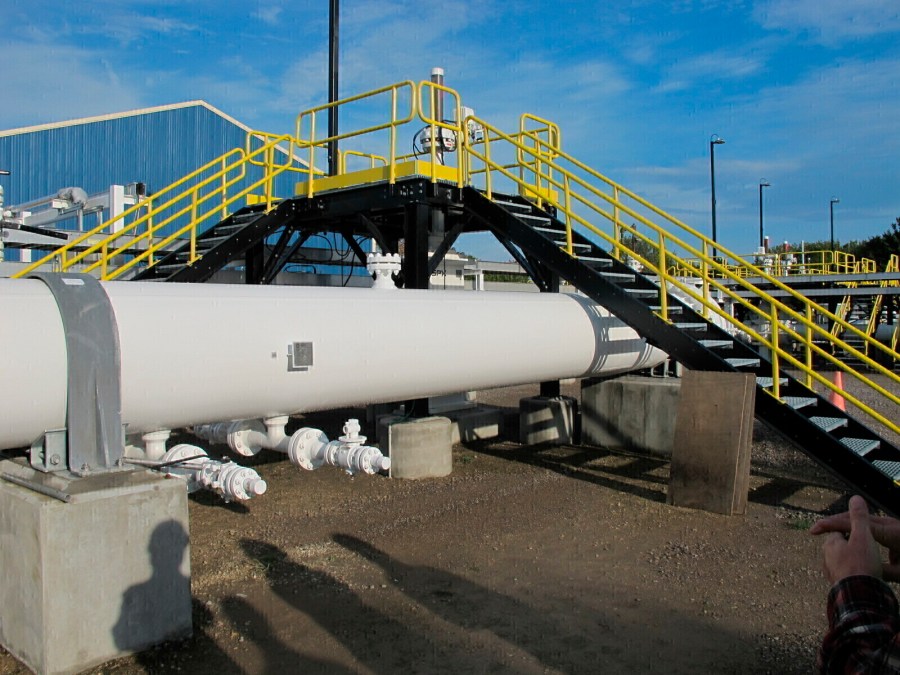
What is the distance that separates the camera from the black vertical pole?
495 inches

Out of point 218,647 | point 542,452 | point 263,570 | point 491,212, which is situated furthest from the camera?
point 542,452

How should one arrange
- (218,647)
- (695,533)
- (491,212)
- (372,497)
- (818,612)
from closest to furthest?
1. (218,647)
2. (818,612)
3. (695,533)
4. (372,497)
5. (491,212)

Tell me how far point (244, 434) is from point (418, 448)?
272 centimetres

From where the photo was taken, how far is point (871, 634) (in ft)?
5.52

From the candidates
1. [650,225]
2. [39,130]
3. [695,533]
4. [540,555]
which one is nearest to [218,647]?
[540,555]

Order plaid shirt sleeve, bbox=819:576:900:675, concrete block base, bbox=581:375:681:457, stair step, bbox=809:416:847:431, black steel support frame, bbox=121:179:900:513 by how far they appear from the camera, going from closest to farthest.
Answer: plaid shirt sleeve, bbox=819:576:900:675, black steel support frame, bbox=121:179:900:513, stair step, bbox=809:416:847:431, concrete block base, bbox=581:375:681:457

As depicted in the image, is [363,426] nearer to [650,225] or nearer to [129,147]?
[650,225]

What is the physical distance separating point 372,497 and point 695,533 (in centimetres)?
336

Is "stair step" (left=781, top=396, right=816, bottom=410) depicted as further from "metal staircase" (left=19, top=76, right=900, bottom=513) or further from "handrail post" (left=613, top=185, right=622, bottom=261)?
"handrail post" (left=613, top=185, right=622, bottom=261)

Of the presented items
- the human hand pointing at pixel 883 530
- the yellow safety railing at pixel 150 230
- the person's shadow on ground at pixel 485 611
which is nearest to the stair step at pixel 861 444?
the person's shadow on ground at pixel 485 611

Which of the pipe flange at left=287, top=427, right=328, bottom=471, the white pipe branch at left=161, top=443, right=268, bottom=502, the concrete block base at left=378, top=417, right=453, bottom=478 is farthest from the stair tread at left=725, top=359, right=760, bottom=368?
the white pipe branch at left=161, top=443, right=268, bottom=502

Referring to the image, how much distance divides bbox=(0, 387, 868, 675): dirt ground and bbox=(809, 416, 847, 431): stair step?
92 cm

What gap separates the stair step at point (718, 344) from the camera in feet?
28.1

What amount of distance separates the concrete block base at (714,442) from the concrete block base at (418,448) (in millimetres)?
2760
